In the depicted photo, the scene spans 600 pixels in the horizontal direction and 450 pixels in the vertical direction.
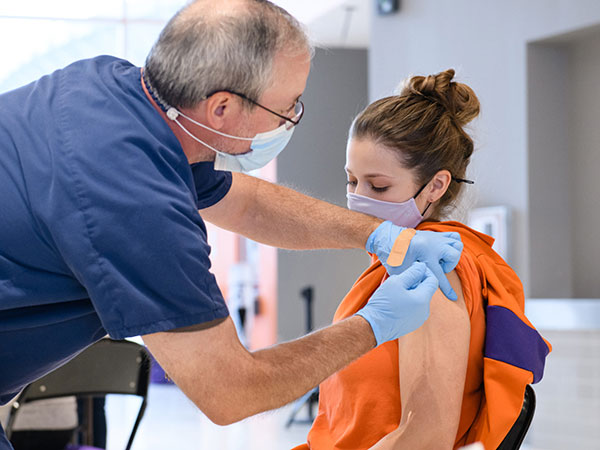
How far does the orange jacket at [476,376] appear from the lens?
1249mm

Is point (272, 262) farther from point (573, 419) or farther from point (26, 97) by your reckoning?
point (26, 97)

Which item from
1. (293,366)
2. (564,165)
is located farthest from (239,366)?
(564,165)

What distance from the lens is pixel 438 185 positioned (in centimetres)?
154

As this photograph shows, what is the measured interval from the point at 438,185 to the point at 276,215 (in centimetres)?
38

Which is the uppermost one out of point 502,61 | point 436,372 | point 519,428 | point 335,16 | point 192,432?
point 335,16

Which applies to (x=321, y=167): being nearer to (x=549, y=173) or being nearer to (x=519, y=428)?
(x=549, y=173)

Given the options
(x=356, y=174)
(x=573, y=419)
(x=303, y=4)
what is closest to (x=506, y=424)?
(x=356, y=174)

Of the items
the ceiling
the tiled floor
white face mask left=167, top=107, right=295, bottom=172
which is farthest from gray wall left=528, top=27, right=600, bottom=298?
white face mask left=167, top=107, right=295, bottom=172

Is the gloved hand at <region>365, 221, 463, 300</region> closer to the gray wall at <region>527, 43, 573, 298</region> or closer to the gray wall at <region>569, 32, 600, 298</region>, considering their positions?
the gray wall at <region>527, 43, 573, 298</region>

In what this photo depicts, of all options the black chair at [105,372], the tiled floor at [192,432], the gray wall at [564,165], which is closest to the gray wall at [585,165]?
the gray wall at [564,165]

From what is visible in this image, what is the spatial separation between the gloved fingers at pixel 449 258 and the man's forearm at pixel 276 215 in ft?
1.00

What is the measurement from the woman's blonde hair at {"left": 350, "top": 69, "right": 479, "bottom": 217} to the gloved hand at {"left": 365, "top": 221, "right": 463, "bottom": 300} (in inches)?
6.4

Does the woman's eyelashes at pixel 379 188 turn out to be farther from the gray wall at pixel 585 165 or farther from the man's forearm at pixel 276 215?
the gray wall at pixel 585 165

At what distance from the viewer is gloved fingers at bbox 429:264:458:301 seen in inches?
51.5
